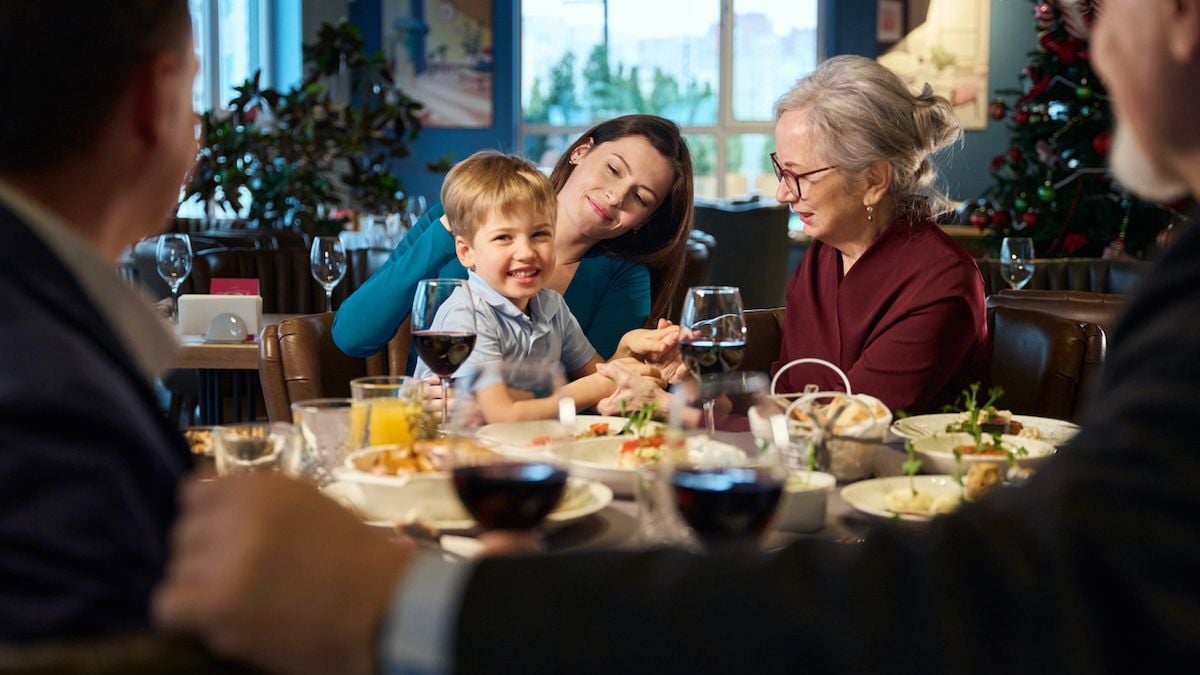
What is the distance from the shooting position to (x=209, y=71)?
845 cm

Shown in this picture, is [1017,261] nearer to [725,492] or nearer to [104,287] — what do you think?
[725,492]

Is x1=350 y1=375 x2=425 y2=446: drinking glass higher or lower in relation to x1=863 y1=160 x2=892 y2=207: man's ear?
lower

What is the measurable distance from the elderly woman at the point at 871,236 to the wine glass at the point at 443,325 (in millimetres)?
869

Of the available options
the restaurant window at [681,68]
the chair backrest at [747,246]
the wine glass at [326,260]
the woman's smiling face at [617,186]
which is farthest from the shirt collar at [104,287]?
the restaurant window at [681,68]

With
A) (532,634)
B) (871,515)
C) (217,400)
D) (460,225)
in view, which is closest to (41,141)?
(532,634)

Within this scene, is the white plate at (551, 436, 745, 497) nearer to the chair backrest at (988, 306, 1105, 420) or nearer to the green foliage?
the chair backrest at (988, 306, 1105, 420)

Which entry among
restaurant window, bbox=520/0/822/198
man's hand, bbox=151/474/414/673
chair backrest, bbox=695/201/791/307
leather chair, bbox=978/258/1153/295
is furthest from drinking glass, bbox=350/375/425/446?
restaurant window, bbox=520/0/822/198

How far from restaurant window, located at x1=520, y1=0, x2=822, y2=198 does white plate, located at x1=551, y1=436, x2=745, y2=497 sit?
9.81 meters

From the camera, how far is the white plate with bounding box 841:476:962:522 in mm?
1488

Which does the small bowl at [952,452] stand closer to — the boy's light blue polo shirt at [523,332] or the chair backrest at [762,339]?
the boy's light blue polo shirt at [523,332]

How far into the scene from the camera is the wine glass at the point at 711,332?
1923 millimetres

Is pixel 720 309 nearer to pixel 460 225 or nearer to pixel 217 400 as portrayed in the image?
pixel 460 225

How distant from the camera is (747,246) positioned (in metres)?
8.18

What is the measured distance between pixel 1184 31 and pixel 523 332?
1769 millimetres
